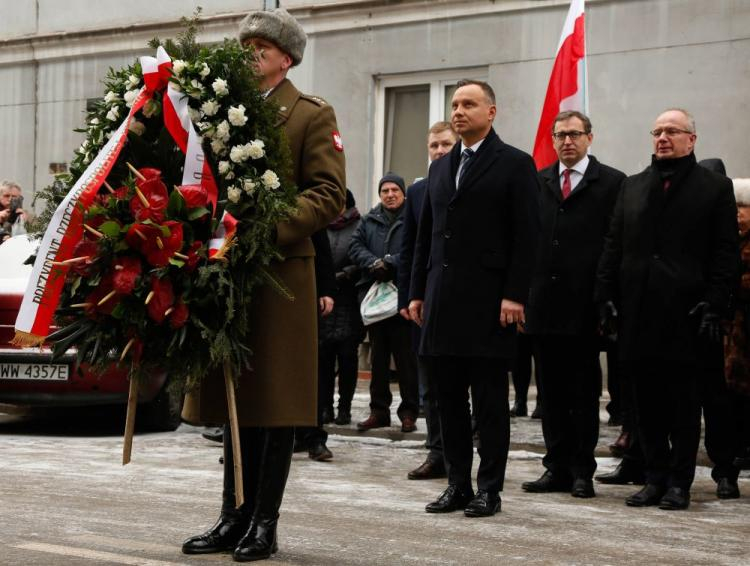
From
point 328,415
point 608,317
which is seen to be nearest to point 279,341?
point 608,317

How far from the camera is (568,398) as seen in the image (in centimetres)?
882

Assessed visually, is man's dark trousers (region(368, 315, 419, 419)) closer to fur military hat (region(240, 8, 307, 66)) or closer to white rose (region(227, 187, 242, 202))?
fur military hat (region(240, 8, 307, 66))

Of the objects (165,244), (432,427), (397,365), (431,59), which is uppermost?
(431,59)

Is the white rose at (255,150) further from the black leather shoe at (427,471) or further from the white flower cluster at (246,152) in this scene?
the black leather shoe at (427,471)

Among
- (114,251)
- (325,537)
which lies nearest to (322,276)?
(325,537)

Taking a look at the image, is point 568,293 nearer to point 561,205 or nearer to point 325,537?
point 561,205

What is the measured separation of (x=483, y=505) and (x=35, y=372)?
4.68m

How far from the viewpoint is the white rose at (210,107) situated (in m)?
5.85

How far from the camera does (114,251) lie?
18.9 ft

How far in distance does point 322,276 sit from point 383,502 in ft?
5.73

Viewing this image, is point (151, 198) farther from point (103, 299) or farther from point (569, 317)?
point (569, 317)

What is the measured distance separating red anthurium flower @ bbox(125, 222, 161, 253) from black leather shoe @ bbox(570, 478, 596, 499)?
3619 millimetres

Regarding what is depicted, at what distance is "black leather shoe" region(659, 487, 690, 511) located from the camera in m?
8.09

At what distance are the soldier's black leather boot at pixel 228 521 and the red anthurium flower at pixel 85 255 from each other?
3.00 ft
